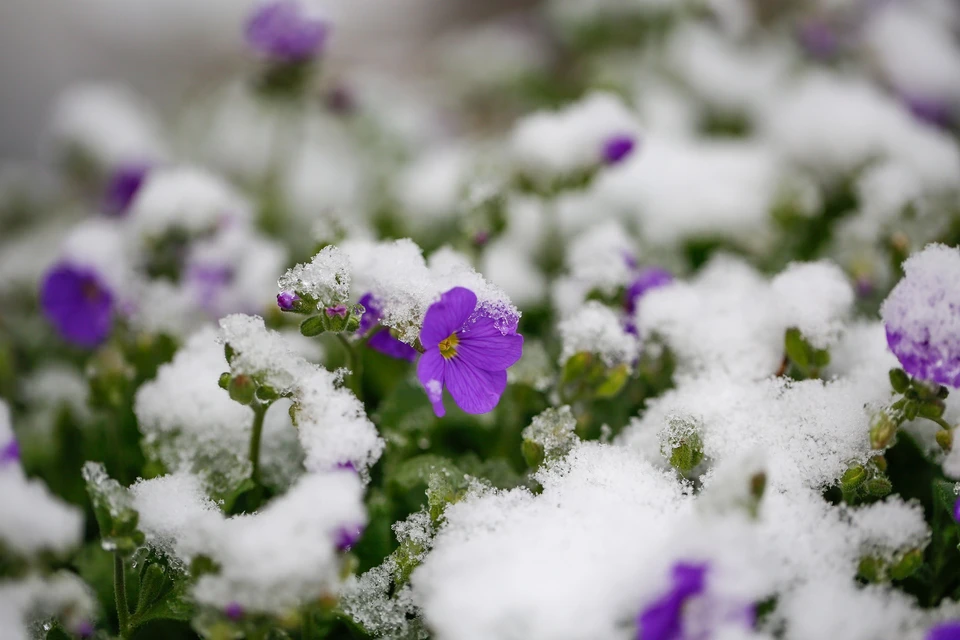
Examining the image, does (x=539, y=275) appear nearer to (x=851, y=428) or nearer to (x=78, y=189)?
(x=851, y=428)

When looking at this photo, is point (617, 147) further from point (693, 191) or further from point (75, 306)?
point (75, 306)

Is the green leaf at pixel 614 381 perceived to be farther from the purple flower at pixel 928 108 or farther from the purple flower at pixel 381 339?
the purple flower at pixel 928 108

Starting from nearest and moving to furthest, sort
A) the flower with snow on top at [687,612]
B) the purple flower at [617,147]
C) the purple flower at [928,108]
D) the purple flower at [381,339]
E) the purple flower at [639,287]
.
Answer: the flower with snow on top at [687,612]
the purple flower at [381,339]
the purple flower at [639,287]
the purple flower at [617,147]
the purple flower at [928,108]

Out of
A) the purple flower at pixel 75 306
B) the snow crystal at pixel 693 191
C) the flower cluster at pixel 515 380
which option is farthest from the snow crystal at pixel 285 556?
the snow crystal at pixel 693 191

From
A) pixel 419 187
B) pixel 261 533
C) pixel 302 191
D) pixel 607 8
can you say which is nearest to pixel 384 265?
pixel 261 533

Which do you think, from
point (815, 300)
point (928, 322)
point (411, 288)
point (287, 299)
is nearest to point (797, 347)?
point (815, 300)

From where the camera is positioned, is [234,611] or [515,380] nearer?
[234,611]

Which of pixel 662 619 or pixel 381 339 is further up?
pixel 381 339
